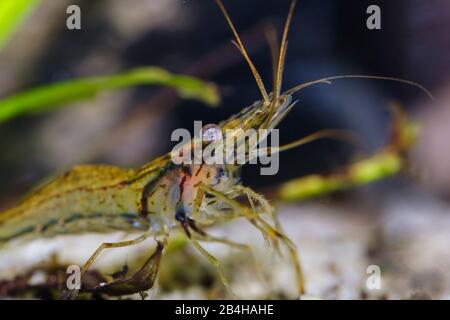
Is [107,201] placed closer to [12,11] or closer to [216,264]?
[216,264]

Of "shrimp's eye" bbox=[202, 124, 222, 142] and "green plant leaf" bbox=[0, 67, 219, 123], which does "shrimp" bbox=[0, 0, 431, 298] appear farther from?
"green plant leaf" bbox=[0, 67, 219, 123]

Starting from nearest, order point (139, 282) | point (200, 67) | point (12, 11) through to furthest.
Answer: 1. point (139, 282)
2. point (12, 11)
3. point (200, 67)

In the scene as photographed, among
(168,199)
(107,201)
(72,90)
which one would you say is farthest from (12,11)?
(168,199)

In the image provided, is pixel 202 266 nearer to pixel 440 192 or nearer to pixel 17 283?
pixel 17 283

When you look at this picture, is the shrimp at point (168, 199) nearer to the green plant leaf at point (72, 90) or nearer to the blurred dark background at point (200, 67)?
the green plant leaf at point (72, 90)

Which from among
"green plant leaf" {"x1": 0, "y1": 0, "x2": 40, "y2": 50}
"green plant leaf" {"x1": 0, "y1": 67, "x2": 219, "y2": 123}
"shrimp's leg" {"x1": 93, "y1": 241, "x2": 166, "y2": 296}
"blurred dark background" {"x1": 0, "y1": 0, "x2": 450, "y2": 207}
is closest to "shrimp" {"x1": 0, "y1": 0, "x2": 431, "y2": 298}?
"shrimp's leg" {"x1": 93, "y1": 241, "x2": 166, "y2": 296}
